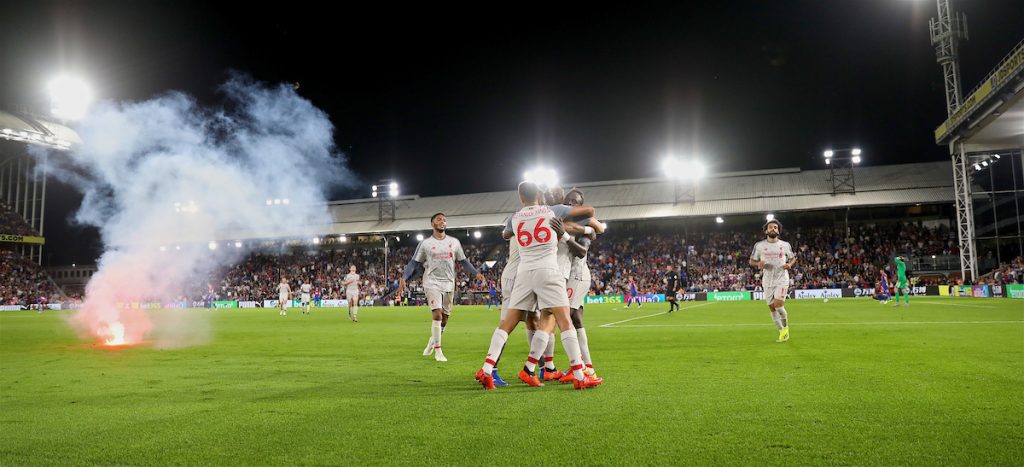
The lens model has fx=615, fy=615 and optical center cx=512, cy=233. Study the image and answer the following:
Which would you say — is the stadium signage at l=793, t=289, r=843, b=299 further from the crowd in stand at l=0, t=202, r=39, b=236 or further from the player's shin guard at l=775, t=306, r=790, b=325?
the crowd in stand at l=0, t=202, r=39, b=236

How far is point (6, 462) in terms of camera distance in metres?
3.71

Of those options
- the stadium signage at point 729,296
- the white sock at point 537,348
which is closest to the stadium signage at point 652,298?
the stadium signage at point 729,296

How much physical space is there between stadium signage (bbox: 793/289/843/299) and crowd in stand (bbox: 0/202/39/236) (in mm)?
73789

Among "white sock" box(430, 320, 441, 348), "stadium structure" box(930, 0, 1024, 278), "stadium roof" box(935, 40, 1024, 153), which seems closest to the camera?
"white sock" box(430, 320, 441, 348)

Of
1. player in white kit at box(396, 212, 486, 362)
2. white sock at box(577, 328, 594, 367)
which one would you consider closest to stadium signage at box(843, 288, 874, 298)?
player in white kit at box(396, 212, 486, 362)

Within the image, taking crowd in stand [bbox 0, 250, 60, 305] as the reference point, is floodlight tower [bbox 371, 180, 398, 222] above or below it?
above

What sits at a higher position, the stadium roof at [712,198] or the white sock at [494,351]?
the stadium roof at [712,198]

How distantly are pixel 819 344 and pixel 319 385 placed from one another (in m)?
8.29

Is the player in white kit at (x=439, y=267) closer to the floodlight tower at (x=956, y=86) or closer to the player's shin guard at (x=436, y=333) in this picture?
the player's shin guard at (x=436, y=333)

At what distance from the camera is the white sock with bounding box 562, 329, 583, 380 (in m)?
6.29

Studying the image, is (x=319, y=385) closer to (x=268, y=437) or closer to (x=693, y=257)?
(x=268, y=437)

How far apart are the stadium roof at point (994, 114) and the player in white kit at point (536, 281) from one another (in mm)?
31066

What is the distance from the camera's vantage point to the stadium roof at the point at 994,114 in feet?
94.2

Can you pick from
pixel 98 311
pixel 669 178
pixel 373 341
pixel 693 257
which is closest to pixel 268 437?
pixel 373 341
